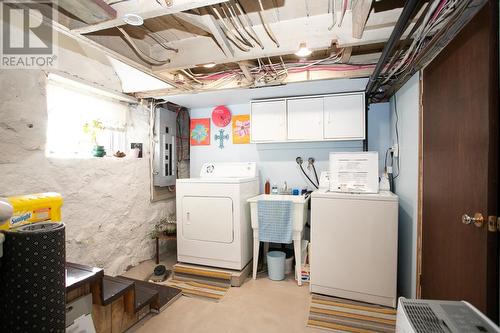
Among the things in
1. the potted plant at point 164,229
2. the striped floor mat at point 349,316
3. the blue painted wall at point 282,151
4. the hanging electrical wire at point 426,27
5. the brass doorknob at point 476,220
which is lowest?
the striped floor mat at point 349,316

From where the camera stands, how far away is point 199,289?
99.5 inches

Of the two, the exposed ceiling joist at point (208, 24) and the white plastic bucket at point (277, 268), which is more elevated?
the exposed ceiling joist at point (208, 24)

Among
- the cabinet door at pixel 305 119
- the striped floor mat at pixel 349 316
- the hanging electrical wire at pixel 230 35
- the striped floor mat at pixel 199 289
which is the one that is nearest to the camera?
the hanging electrical wire at pixel 230 35

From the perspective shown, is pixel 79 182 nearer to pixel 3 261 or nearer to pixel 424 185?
pixel 3 261

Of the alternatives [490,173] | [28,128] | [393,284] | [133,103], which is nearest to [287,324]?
[393,284]

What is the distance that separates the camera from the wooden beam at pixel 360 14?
1337 mm

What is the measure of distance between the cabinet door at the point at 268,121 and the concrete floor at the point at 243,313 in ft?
5.77

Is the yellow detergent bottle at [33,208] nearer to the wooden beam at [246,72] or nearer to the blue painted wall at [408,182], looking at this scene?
the wooden beam at [246,72]

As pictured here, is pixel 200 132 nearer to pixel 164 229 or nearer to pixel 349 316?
pixel 164 229

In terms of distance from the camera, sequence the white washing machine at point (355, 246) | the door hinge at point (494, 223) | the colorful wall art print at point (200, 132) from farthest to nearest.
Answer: the colorful wall art print at point (200, 132) < the white washing machine at point (355, 246) < the door hinge at point (494, 223)

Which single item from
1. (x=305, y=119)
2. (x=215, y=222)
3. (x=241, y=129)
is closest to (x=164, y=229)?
(x=215, y=222)

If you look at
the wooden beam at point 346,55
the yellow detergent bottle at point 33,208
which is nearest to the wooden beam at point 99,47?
the yellow detergent bottle at point 33,208

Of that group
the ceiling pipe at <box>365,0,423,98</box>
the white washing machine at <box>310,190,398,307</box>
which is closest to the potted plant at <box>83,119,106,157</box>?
the white washing machine at <box>310,190,398,307</box>

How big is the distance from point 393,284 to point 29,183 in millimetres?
3212
